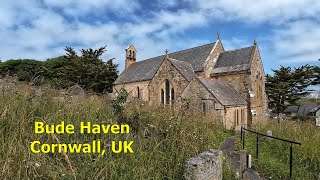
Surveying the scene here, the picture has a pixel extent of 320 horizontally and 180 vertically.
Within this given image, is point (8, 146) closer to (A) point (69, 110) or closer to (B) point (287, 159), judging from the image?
Answer: (A) point (69, 110)

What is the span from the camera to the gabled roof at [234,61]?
24536mm

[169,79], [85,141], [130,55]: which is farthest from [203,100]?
[130,55]

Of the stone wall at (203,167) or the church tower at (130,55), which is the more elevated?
the church tower at (130,55)

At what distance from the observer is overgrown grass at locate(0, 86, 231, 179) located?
2.96 meters

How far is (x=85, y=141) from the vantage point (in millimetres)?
4000

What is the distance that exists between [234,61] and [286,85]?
672 inches

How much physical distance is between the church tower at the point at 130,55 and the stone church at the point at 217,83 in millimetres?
10539

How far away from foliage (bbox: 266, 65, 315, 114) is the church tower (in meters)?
23.5

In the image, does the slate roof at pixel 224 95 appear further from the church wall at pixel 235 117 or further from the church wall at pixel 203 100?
the church wall at pixel 235 117

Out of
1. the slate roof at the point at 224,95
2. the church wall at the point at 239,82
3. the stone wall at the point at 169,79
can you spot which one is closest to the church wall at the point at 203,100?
the slate roof at the point at 224,95

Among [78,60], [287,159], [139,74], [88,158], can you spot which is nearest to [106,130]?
[88,158]

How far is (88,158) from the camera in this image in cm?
354

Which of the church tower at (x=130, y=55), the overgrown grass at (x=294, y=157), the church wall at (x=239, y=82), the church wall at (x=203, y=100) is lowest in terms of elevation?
the overgrown grass at (x=294, y=157)

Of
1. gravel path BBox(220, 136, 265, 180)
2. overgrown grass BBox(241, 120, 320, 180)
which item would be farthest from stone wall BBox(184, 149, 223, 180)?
overgrown grass BBox(241, 120, 320, 180)
